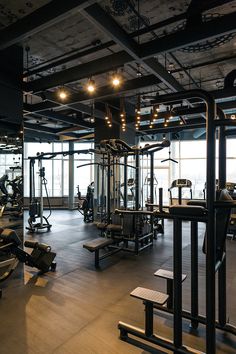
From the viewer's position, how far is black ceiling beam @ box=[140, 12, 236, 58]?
11.0 feet

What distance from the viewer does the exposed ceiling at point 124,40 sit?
11.1 feet

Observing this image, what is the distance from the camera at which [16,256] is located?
4.03 metres

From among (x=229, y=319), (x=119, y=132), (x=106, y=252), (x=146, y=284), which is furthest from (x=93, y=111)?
(x=229, y=319)

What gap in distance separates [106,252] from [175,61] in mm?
4297

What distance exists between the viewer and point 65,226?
8.81 metres

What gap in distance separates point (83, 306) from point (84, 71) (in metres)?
3.93

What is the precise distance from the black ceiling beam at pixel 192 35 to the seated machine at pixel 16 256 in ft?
11.3

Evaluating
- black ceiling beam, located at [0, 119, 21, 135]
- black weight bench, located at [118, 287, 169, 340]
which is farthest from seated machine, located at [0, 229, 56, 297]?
black weight bench, located at [118, 287, 169, 340]

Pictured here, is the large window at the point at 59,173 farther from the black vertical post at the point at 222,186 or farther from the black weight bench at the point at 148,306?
the black vertical post at the point at 222,186

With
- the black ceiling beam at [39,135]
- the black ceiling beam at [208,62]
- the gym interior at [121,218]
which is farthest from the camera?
the black ceiling beam at [39,135]

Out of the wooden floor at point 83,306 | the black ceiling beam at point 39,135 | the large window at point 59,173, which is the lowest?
the wooden floor at point 83,306

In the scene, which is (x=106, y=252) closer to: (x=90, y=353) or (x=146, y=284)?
(x=146, y=284)

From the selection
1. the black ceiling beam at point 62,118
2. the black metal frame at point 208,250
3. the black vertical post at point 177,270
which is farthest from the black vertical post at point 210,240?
the black ceiling beam at point 62,118

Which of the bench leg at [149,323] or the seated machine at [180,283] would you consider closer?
the seated machine at [180,283]
